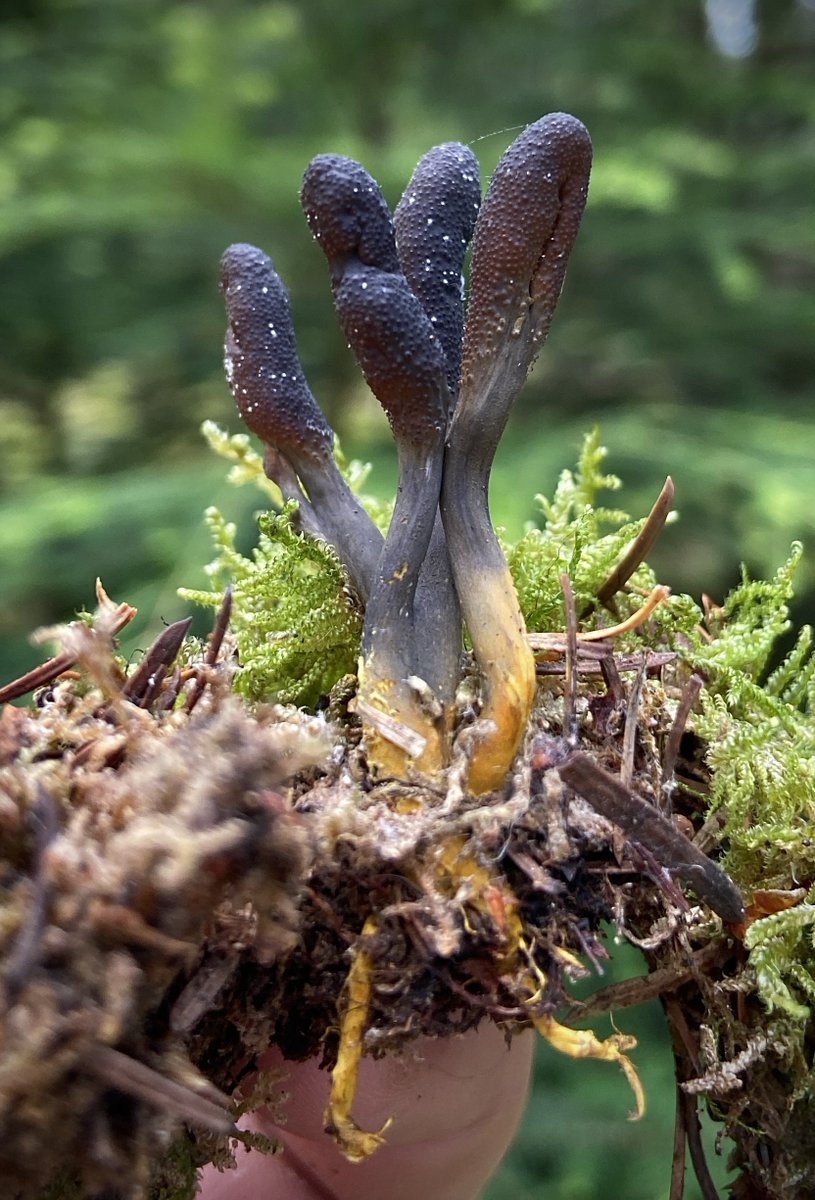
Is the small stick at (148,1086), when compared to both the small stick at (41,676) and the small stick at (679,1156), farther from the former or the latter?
the small stick at (679,1156)

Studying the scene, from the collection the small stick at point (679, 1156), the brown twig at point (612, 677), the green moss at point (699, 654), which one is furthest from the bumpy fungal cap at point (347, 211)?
the small stick at point (679, 1156)

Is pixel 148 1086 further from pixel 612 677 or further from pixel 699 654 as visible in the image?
pixel 699 654

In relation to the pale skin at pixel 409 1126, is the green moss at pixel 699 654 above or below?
above

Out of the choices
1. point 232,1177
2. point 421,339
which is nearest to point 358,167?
point 421,339

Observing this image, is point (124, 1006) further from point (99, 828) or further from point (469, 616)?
point (469, 616)

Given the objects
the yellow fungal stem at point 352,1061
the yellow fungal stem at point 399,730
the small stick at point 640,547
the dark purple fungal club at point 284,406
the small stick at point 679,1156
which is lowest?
the small stick at point 679,1156

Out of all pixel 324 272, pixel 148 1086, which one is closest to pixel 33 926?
pixel 148 1086
